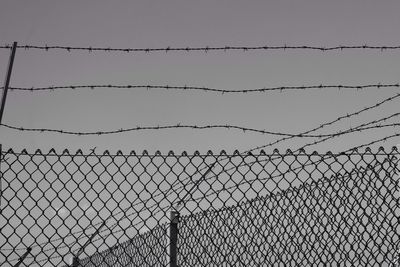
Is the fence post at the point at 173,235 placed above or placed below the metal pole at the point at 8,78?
below

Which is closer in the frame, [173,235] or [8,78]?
[8,78]

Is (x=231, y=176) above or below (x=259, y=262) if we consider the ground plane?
above

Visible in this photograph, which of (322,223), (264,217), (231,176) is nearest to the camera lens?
(231,176)

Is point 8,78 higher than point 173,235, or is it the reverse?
point 8,78

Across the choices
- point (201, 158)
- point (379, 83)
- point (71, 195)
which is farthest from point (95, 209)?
point (379, 83)

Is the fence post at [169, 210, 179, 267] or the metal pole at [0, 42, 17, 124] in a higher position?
the metal pole at [0, 42, 17, 124]

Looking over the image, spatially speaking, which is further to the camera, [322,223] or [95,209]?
[322,223]

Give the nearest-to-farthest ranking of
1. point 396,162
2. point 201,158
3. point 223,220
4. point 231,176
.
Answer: point 201,158 < point 231,176 < point 396,162 < point 223,220

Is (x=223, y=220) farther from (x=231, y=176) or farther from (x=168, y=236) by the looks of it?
(x=231, y=176)

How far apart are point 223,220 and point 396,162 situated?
155cm

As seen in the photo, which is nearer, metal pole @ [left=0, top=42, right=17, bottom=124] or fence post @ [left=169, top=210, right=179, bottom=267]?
metal pole @ [left=0, top=42, right=17, bottom=124]

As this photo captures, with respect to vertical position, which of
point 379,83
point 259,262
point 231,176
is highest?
point 379,83

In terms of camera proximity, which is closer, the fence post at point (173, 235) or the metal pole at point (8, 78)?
the metal pole at point (8, 78)

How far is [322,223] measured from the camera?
3.78m
